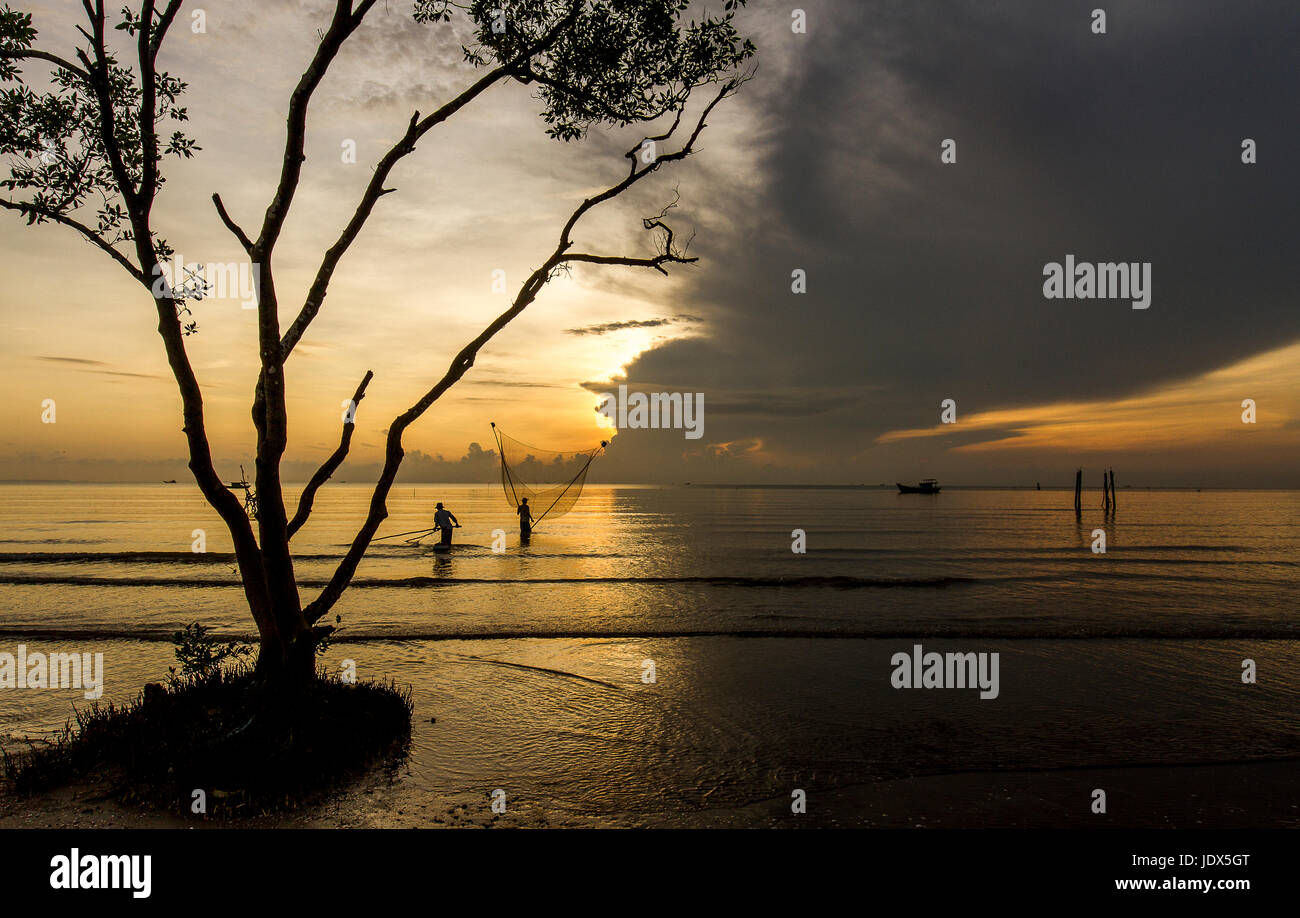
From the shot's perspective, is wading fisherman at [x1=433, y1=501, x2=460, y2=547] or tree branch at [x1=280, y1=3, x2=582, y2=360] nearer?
tree branch at [x1=280, y1=3, x2=582, y2=360]

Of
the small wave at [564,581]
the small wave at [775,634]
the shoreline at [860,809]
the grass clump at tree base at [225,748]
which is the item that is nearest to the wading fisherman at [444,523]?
the small wave at [564,581]

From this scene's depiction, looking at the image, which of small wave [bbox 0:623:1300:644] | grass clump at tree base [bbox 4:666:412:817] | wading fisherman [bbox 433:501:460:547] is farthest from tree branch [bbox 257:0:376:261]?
wading fisherman [bbox 433:501:460:547]

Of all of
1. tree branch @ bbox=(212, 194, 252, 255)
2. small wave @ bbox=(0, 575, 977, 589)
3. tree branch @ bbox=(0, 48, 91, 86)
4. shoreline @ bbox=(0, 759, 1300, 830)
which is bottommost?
small wave @ bbox=(0, 575, 977, 589)

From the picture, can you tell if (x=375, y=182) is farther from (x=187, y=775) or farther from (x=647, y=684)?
(x=647, y=684)

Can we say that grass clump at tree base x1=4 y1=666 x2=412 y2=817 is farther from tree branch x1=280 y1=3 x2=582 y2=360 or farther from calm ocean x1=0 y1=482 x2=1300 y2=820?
tree branch x1=280 y1=3 x2=582 y2=360

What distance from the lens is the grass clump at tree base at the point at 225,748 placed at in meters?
6.55

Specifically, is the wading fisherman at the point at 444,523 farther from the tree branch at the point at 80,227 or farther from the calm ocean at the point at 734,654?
the tree branch at the point at 80,227

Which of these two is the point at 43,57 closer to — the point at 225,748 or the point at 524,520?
the point at 225,748

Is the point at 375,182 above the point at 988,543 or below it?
above

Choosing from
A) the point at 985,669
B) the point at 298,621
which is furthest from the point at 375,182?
the point at 985,669

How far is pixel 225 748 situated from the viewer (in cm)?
677

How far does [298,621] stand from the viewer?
7582 mm

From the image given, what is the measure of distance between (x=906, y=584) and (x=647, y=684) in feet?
58.3

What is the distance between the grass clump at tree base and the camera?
655cm
